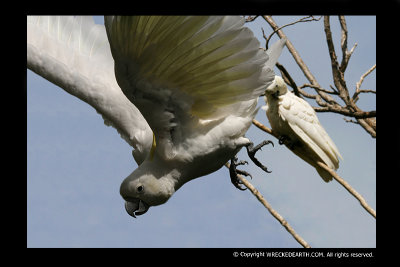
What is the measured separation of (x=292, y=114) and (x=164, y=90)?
1649mm

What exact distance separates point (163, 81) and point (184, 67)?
0.38 feet

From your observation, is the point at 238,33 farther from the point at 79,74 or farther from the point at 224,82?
the point at 79,74

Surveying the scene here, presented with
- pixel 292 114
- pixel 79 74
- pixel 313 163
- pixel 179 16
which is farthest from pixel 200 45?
pixel 313 163

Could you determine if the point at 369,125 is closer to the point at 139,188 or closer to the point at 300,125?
the point at 300,125

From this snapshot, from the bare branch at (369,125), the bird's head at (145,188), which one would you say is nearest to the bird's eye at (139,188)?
the bird's head at (145,188)

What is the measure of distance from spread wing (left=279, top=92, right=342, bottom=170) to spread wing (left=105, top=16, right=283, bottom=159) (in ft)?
4.25

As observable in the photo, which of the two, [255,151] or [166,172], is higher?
[255,151]

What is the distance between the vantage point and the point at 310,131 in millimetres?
3932

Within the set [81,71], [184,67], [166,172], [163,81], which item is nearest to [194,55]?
[184,67]

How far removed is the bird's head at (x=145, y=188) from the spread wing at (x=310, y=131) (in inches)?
59.0

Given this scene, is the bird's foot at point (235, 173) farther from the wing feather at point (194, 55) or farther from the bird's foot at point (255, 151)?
the wing feather at point (194, 55)

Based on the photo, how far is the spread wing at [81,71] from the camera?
9.81ft

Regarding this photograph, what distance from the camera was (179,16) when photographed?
7.47 ft

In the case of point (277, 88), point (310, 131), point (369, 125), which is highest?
point (277, 88)
